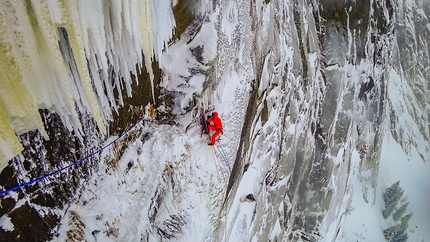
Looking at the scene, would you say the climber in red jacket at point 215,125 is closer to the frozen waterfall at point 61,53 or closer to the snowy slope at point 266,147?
the snowy slope at point 266,147

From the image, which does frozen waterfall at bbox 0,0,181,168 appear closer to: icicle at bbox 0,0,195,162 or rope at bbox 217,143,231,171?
icicle at bbox 0,0,195,162

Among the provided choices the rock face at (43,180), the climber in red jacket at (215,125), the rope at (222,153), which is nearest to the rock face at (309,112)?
the rope at (222,153)

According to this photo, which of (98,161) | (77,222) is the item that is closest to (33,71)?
(98,161)

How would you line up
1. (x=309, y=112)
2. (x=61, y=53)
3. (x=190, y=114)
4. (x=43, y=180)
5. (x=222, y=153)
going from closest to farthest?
(x=61, y=53)
(x=43, y=180)
(x=190, y=114)
(x=222, y=153)
(x=309, y=112)

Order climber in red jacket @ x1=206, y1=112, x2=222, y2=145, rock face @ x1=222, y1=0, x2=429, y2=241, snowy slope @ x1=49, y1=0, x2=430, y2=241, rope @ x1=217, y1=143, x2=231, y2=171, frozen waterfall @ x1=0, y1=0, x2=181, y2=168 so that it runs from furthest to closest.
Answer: rock face @ x1=222, y1=0, x2=429, y2=241 < rope @ x1=217, y1=143, x2=231, y2=171 < climber in red jacket @ x1=206, y1=112, x2=222, y2=145 < snowy slope @ x1=49, y1=0, x2=430, y2=241 < frozen waterfall @ x1=0, y1=0, x2=181, y2=168

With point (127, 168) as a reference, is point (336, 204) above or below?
below

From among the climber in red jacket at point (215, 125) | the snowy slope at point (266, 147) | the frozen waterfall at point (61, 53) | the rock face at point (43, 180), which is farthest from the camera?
the climber in red jacket at point (215, 125)

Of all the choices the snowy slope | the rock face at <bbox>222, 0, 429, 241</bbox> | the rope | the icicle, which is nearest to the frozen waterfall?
the icicle

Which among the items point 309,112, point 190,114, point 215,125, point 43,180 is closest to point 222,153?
point 215,125

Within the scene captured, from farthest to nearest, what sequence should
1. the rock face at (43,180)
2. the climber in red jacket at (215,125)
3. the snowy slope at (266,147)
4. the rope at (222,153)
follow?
the rope at (222,153) < the climber in red jacket at (215,125) < the snowy slope at (266,147) < the rock face at (43,180)

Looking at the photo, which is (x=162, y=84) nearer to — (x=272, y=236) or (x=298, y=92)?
(x=298, y=92)

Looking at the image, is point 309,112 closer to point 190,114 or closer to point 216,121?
point 216,121
